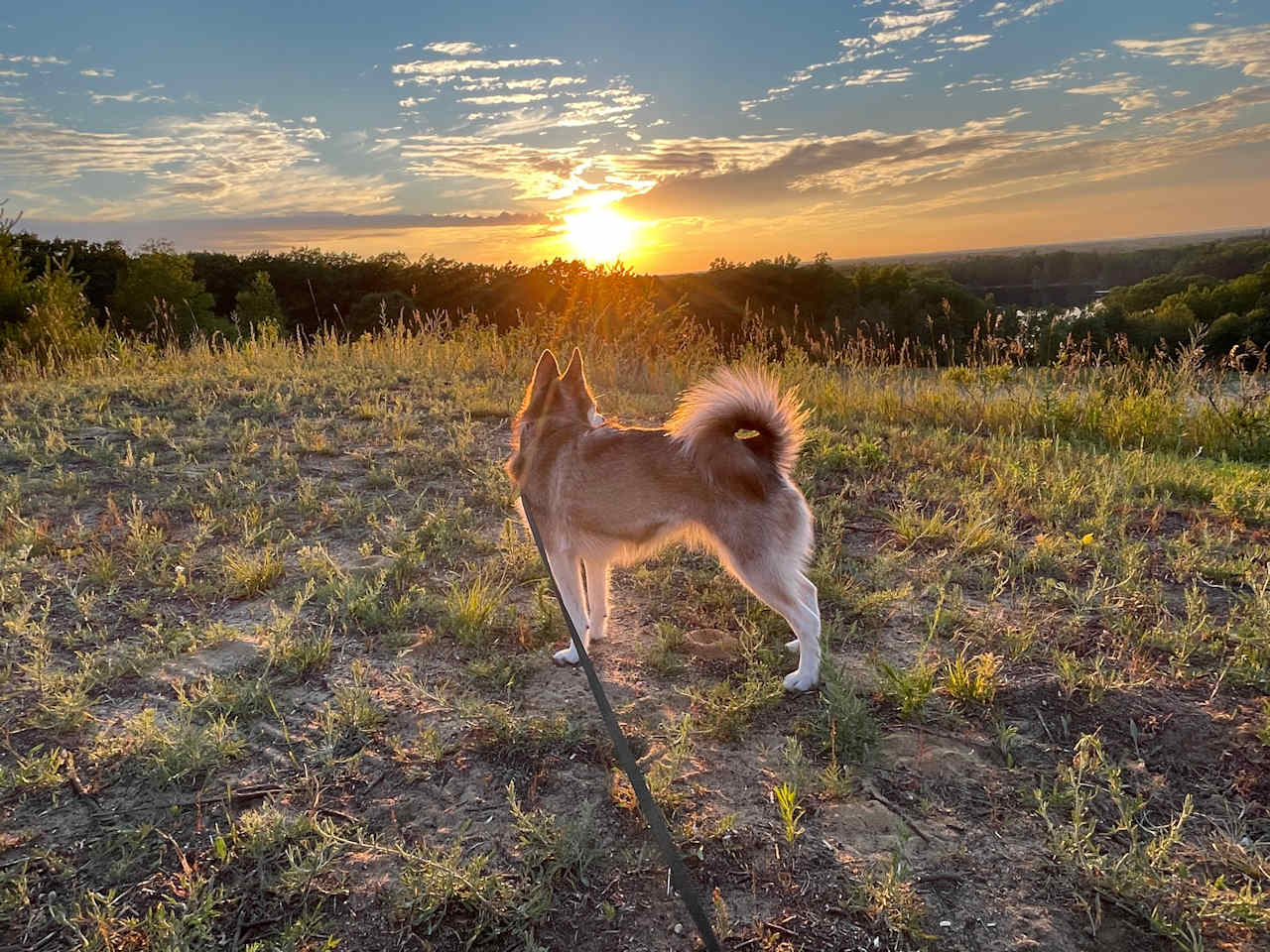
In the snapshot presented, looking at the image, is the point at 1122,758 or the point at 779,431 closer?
the point at 1122,758

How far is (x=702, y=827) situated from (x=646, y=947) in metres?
0.45

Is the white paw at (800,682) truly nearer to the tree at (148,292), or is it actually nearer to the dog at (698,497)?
the dog at (698,497)

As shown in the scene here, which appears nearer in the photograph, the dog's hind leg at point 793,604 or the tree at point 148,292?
the dog's hind leg at point 793,604

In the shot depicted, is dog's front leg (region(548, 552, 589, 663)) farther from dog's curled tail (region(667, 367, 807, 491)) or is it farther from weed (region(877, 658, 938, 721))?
weed (region(877, 658, 938, 721))

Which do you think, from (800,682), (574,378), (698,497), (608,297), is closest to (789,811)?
(800,682)

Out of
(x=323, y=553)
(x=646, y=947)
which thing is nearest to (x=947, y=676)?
(x=646, y=947)

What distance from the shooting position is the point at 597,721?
288 cm

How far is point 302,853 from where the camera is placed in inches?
85.7

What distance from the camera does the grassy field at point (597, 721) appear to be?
2.03 m

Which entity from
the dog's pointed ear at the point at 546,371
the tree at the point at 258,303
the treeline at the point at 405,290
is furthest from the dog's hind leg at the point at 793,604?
the tree at the point at 258,303

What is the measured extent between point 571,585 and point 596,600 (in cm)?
29

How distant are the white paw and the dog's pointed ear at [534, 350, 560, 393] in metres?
1.93

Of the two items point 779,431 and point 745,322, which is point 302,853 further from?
point 745,322

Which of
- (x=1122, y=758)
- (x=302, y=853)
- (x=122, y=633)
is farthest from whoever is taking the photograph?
(x=122, y=633)
